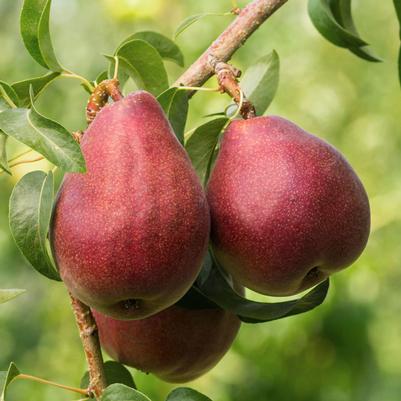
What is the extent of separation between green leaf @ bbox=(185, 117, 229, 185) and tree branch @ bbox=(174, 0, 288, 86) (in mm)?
67

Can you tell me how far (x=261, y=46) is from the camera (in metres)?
3.57

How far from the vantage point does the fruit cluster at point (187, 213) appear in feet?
3.43

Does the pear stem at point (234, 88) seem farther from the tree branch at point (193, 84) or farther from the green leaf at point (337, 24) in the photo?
the green leaf at point (337, 24)

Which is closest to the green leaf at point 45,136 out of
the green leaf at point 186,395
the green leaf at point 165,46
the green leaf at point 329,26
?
the green leaf at point 186,395

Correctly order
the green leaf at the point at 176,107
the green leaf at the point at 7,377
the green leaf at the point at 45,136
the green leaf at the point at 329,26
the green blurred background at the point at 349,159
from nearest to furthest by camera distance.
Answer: the green leaf at the point at 45,136
the green leaf at the point at 7,377
the green leaf at the point at 176,107
the green leaf at the point at 329,26
the green blurred background at the point at 349,159

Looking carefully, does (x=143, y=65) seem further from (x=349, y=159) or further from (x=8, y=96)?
(x=349, y=159)

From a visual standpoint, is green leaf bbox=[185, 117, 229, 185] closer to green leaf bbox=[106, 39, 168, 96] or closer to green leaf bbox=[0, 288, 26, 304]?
green leaf bbox=[106, 39, 168, 96]

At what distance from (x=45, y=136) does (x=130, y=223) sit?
13 cm

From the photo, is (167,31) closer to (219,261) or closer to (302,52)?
(302,52)

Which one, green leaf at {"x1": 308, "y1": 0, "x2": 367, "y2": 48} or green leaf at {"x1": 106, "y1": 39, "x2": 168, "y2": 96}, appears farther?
green leaf at {"x1": 308, "y1": 0, "x2": 367, "y2": 48}

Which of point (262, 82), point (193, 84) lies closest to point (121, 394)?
point (193, 84)

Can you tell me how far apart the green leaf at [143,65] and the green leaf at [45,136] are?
22 centimetres

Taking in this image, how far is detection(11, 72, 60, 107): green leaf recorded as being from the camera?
1.23m

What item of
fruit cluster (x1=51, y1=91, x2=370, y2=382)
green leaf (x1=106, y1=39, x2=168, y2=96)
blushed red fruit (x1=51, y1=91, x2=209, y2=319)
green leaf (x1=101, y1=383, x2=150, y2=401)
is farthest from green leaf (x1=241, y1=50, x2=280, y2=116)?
green leaf (x1=101, y1=383, x2=150, y2=401)
